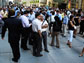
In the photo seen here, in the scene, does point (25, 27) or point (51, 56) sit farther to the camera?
point (25, 27)

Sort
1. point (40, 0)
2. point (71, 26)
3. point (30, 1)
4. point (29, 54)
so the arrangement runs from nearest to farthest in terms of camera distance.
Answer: point (29, 54) < point (71, 26) < point (40, 0) < point (30, 1)

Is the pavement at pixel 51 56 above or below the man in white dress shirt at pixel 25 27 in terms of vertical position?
below

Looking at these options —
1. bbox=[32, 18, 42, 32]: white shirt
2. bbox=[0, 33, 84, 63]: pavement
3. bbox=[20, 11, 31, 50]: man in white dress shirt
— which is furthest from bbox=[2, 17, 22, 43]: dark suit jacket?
bbox=[20, 11, 31, 50]: man in white dress shirt

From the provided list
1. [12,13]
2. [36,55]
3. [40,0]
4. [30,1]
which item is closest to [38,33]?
[36,55]

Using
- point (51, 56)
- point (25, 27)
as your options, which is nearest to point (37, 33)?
point (25, 27)

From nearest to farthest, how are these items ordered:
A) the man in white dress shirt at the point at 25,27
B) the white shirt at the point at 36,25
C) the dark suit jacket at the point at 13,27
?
the dark suit jacket at the point at 13,27, the white shirt at the point at 36,25, the man in white dress shirt at the point at 25,27

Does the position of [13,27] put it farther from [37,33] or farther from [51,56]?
[51,56]

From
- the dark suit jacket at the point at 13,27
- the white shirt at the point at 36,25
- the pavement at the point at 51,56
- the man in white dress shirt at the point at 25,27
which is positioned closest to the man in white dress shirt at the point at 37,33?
the white shirt at the point at 36,25

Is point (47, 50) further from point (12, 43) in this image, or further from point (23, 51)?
point (12, 43)

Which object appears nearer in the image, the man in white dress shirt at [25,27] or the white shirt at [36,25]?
the white shirt at [36,25]

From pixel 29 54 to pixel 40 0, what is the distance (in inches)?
2461

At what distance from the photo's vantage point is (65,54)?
6082mm

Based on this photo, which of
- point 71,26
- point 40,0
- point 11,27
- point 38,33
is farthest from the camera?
point 40,0

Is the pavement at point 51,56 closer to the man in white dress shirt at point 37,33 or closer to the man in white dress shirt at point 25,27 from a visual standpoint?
the man in white dress shirt at point 37,33
